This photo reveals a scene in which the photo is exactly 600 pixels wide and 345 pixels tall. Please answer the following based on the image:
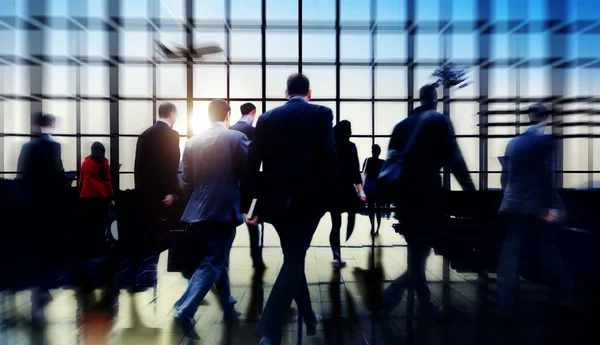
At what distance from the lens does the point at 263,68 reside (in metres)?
A: 7.91

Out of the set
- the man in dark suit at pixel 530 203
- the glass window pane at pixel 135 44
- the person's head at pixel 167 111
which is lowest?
the man in dark suit at pixel 530 203

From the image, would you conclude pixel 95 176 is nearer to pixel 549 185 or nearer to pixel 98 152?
pixel 98 152

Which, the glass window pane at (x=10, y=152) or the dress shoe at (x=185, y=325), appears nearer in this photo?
the dress shoe at (x=185, y=325)

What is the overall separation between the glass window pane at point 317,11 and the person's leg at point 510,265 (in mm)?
6037

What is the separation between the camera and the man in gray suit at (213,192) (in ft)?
9.05

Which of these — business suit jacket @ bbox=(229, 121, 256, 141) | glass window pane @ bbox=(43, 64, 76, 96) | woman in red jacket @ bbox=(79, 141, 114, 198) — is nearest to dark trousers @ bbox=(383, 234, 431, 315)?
business suit jacket @ bbox=(229, 121, 256, 141)

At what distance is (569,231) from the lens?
4496mm

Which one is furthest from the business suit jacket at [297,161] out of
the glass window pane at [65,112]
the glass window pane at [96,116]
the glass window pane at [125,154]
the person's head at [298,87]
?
the glass window pane at [65,112]

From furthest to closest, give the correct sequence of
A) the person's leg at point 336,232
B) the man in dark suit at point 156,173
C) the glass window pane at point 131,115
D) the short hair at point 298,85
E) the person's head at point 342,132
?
the glass window pane at point 131,115, the person's leg at point 336,232, the person's head at point 342,132, the man in dark suit at point 156,173, the short hair at point 298,85

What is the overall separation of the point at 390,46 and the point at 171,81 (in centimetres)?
436

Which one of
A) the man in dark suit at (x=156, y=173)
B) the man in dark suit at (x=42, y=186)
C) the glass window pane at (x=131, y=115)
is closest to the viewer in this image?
the man in dark suit at (x=156, y=173)

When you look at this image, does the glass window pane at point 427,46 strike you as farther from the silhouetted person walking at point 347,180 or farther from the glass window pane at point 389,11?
the silhouetted person walking at point 347,180

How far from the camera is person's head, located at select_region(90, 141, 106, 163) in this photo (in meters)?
5.60

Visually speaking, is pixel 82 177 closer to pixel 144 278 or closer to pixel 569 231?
pixel 144 278
